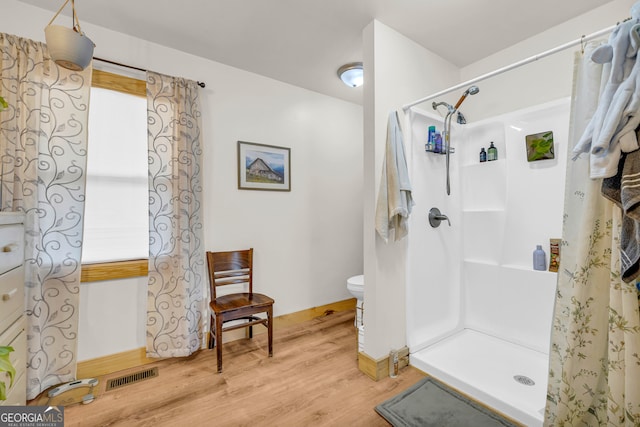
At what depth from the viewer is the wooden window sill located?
192 centimetres

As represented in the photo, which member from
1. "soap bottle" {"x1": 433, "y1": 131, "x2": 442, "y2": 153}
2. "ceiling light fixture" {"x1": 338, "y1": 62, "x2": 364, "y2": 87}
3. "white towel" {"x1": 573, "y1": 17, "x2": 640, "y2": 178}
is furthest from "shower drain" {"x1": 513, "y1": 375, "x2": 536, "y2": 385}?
"ceiling light fixture" {"x1": 338, "y1": 62, "x2": 364, "y2": 87}

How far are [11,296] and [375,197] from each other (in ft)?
6.71

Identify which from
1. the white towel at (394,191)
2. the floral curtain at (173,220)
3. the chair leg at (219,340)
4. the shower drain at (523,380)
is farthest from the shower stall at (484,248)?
the floral curtain at (173,220)

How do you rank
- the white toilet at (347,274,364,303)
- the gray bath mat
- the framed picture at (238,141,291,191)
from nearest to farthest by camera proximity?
1. the gray bath mat
2. the white toilet at (347,274,364,303)
3. the framed picture at (238,141,291,191)

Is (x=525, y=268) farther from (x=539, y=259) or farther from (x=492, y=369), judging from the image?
(x=492, y=369)

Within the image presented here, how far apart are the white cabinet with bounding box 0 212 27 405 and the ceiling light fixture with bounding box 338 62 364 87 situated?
8.15ft

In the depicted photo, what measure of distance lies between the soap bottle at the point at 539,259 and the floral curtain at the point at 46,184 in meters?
3.20

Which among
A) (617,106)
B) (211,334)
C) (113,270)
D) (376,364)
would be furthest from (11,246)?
(617,106)

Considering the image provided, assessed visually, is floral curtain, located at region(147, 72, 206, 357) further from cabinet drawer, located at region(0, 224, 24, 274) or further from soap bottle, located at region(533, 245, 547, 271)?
soap bottle, located at region(533, 245, 547, 271)

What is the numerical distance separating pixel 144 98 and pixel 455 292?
3.03 m

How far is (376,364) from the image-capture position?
1874mm

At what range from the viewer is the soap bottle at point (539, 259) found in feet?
6.77

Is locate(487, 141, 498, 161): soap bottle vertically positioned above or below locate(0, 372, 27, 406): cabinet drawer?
above

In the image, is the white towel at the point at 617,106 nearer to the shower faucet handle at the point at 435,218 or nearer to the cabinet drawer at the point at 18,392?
the shower faucet handle at the point at 435,218
